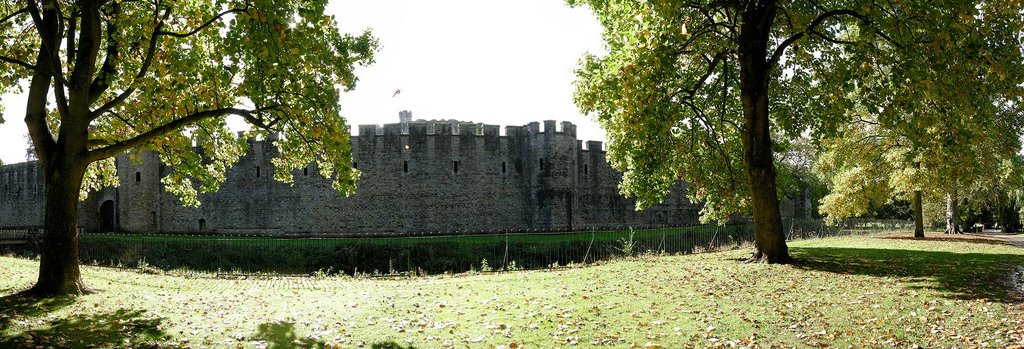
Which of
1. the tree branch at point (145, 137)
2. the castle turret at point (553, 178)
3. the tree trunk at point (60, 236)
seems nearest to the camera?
the tree trunk at point (60, 236)

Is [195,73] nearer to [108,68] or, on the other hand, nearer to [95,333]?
[108,68]

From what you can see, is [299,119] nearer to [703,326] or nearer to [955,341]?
[703,326]

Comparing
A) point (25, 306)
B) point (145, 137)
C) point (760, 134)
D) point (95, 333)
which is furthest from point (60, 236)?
point (760, 134)

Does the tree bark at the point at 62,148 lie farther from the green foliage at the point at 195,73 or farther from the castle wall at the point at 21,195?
the castle wall at the point at 21,195

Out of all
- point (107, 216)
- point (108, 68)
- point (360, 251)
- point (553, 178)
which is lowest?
A: point (360, 251)

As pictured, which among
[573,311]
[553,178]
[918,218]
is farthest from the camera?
[553,178]

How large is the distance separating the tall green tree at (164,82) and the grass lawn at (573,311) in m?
2.01

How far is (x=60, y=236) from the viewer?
31.4 ft

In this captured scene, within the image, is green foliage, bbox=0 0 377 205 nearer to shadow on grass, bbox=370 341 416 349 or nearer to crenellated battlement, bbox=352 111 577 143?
shadow on grass, bbox=370 341 416 349

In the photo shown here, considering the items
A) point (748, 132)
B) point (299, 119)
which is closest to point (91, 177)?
point (299, 119)

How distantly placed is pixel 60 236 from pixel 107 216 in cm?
3277

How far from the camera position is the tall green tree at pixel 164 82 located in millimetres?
9414

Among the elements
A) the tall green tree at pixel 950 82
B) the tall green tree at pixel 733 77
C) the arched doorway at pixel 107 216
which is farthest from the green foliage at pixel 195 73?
the arched doorway at pixel 107 216

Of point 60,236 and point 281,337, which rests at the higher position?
point 60,236
